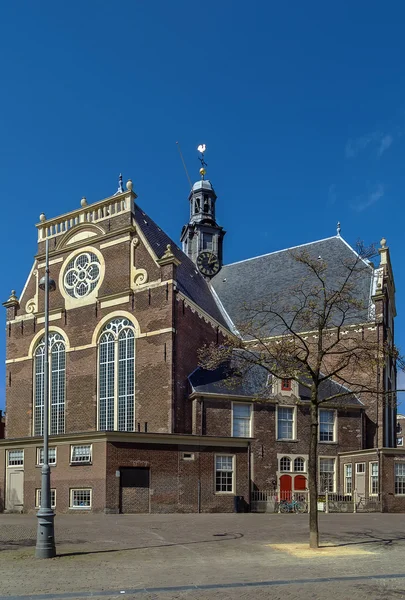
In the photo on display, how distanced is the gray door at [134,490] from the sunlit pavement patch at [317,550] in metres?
14.3

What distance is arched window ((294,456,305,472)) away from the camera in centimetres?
3816

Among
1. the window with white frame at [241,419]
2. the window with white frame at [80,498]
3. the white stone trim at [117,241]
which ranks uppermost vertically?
the white stone trim at [117,241]

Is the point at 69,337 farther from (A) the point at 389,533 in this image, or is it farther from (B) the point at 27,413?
(A) the point at 389,533

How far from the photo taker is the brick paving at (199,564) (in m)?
11.1

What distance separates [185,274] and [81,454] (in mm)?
17392

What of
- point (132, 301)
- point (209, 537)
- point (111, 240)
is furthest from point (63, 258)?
point (209, 537)

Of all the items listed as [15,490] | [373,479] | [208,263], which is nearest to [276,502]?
[373,479]

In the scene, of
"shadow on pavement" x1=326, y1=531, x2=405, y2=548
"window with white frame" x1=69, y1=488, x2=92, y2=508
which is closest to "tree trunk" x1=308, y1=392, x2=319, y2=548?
"shadow on pavement" x1=326, y1=531, x2=405, y2=548

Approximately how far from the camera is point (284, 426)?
1512 inches

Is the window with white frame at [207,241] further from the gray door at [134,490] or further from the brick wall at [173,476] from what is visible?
the gray door at [134,490]

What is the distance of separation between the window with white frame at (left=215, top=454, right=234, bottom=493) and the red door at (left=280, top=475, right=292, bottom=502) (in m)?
5.19

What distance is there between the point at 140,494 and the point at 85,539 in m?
12.2

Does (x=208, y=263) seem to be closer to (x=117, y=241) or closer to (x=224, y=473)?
(x=117, y=241)

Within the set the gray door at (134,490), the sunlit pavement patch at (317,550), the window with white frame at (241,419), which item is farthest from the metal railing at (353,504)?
the sunlit pavement patch at (317,550)
